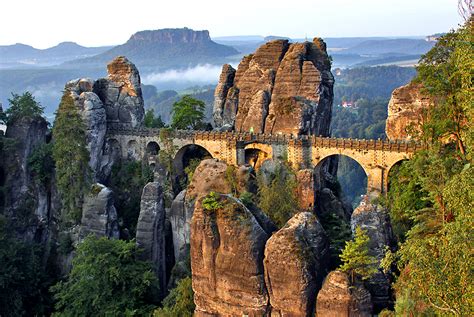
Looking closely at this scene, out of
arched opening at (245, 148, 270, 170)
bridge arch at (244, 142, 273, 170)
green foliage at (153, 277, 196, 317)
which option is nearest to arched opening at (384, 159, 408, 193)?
bridge arch at (244, 142, 273, 170)

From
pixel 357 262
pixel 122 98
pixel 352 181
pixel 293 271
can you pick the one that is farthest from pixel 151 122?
pixel 352 181

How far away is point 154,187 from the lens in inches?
1334

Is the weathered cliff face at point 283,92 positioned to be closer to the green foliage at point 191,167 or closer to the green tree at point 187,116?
the green tree at point 187,116

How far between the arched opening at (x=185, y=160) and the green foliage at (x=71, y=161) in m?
7.51

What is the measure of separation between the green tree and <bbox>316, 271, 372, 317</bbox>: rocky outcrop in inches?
1208

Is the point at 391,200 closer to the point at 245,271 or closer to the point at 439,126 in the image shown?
the point at 439,126

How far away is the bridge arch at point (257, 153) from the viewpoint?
136 ft

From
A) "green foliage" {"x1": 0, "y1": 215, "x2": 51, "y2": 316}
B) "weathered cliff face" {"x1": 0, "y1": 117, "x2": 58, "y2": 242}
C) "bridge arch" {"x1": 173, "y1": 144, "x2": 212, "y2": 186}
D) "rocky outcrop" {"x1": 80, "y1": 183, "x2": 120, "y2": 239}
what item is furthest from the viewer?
"bridge arch" {"x1": 173, "y1": 144, "x2": 212, "y2": 186}

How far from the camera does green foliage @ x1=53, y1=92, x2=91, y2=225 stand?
38531 mm

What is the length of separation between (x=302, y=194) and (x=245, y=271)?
12419mm

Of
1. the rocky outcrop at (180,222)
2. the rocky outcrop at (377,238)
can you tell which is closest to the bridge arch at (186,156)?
the rocky outcrop at (180,222)

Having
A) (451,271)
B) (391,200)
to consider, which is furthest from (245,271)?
(391,200)

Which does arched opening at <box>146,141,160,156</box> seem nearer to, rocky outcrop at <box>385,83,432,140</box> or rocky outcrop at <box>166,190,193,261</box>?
rocky outcrop at <box>166,190,193,261</box>

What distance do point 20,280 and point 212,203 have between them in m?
18.3
